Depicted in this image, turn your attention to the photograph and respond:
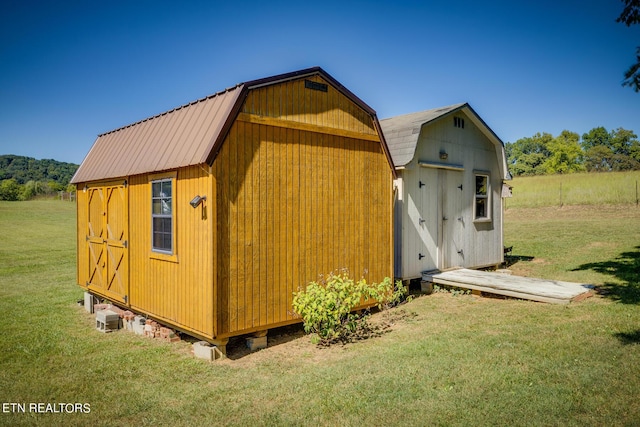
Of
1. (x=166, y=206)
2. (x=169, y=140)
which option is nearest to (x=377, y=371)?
(x=166, y=206)

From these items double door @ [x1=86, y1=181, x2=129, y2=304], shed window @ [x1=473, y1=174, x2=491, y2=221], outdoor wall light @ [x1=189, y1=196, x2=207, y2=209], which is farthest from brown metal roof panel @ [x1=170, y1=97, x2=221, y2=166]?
shed window @ [x1=473, y1=174, x2=491, y2=221]

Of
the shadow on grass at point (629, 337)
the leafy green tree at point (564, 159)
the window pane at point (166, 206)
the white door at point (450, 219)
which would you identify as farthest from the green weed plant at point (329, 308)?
the leafy green tree at point (564, 159)

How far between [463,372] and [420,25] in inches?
502

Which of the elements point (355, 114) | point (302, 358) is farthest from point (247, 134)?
point (302, 358)

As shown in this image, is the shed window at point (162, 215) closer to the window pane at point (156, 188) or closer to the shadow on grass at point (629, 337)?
the window pane at point (156, 188)

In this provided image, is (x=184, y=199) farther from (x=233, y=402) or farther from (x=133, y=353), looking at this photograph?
(x=233, y=402)

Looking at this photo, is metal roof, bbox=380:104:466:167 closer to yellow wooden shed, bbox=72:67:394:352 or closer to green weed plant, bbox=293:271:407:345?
yellow wooden shed, bbox=72:67:394:352

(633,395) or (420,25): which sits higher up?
(420,25)

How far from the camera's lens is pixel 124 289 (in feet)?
26.7

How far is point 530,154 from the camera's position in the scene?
232 feet

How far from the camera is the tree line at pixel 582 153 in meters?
58.6

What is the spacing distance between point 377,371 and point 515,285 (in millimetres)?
4938

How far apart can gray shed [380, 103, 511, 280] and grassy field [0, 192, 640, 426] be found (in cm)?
153

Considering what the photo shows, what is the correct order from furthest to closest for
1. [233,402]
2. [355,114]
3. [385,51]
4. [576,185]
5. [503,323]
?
[576,185], [385,51], [355,114], [503,323], [233,402]
